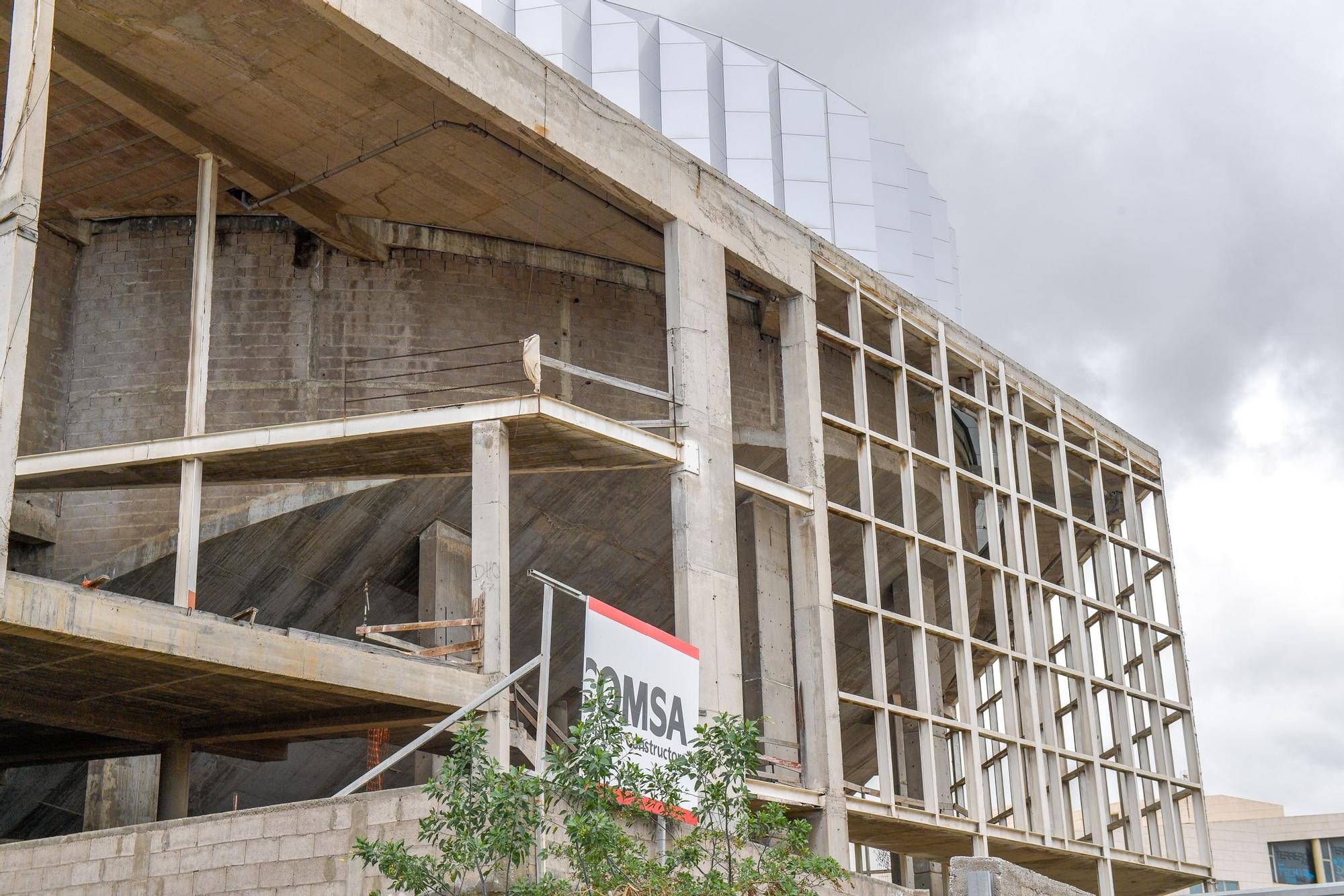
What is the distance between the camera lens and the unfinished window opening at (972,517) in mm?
31250

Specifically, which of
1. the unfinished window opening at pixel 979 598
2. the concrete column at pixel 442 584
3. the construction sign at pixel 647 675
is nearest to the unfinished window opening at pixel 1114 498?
the unfinished window opening at pixel 979 598

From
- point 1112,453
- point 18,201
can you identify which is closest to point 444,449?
point 18,201

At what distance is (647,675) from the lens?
1477cm

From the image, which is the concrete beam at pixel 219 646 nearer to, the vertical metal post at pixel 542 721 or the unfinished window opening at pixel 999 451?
the vertical metal post at pixel 542 721

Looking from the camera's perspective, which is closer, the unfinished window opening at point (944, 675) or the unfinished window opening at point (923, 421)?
the unfinished window opening at point (944, 675)

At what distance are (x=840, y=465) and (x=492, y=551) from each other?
399 inches

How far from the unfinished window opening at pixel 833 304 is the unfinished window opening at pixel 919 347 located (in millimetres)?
999

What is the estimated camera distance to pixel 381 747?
81.3 ft

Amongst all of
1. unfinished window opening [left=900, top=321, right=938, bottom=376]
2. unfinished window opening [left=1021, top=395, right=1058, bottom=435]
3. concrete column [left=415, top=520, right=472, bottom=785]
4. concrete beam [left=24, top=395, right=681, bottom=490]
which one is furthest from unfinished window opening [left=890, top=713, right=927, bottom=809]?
concrete beam [left=24, top=395, right=681, bottom=490]

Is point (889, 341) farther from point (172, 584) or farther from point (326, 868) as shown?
point (326, 868)

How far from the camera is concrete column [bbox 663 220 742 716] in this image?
67.5 feet

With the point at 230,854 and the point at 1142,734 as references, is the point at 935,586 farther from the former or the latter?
the point at 230,854

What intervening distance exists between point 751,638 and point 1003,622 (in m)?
5.39

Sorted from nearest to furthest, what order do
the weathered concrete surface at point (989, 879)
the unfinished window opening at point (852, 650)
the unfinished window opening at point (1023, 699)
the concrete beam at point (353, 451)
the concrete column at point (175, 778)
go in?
1. the weathered concrete surface at point (989, 879)
2. the concrete beam at point (353, 451)
3. the concrete column at point (175, 778)
4. the unfinished window opening at point (1023, 699)
5. the unfinished window opening at point (852, 650)
